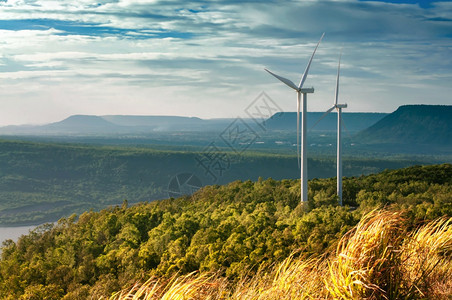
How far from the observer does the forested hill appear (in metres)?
29.9

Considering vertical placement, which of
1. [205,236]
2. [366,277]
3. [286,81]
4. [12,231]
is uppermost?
[286,81]

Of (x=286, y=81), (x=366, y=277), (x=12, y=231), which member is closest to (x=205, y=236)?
(x=286, y=81)

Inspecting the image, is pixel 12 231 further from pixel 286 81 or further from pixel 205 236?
pixel 286 81

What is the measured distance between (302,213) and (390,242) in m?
35.0

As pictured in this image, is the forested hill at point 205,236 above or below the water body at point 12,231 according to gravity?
above

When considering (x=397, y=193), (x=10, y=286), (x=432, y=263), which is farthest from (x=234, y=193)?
(x=432, y=263)

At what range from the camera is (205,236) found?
124 ft

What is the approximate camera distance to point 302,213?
43.8m

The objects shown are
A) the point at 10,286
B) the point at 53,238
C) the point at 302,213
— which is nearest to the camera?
the point at 10,286

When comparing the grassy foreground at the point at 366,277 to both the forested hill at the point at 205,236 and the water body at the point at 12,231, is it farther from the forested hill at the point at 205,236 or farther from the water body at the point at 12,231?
the water body at the point at 12,231

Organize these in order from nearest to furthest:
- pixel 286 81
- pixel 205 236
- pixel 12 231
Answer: pixel 205 236, pixel 286 81, pixel 12 231

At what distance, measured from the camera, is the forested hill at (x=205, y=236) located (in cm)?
2992

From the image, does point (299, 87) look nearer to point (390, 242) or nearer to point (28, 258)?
point (390, 242)


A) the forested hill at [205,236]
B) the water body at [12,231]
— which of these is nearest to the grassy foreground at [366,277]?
the forested hill at [205,236]
